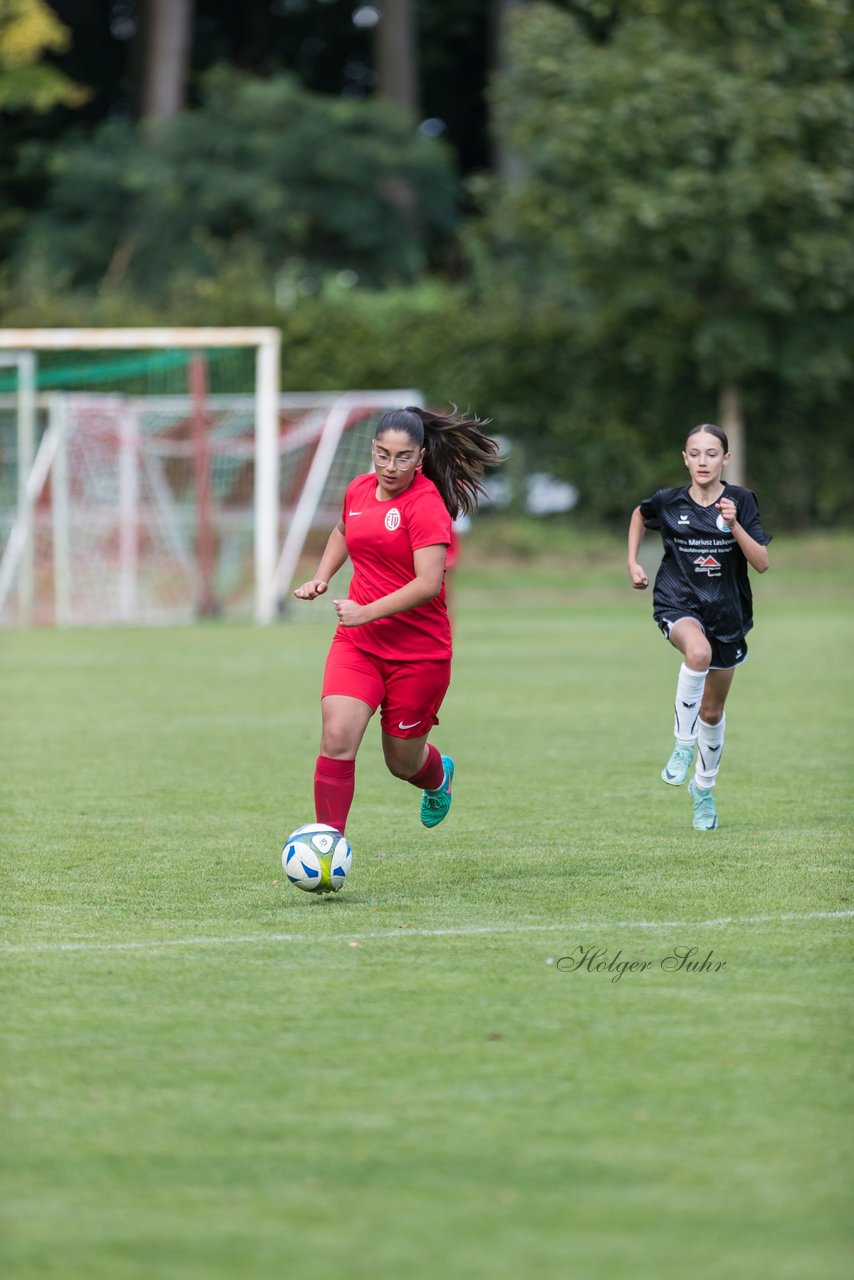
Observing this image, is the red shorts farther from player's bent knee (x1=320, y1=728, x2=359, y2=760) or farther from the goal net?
the goal net

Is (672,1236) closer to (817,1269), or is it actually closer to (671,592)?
(817,1269)

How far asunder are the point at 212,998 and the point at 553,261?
2868 cm

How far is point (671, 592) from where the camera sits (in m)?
8.87

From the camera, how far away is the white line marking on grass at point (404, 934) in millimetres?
6125

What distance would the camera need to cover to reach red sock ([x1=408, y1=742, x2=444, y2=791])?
7.82m

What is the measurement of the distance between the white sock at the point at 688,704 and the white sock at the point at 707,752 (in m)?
0.13

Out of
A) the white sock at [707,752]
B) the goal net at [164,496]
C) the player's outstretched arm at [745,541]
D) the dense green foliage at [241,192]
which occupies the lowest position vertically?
the goal net at [164,496]

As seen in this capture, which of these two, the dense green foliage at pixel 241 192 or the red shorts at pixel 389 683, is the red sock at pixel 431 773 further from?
the dense green foliage at pixel 241 192

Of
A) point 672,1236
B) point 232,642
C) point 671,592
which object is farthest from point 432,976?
point 232,642

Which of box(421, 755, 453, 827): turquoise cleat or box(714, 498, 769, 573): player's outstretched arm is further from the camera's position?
box(714, 498, 769, 573): player's outstretched arm

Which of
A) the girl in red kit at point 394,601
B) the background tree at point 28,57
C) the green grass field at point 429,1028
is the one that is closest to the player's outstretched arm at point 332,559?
the girl in red kit at point 394,601

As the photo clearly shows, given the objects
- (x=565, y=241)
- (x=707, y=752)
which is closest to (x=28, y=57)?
(x=565, y=241)

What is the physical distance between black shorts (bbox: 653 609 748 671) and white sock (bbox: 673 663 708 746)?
22 cm

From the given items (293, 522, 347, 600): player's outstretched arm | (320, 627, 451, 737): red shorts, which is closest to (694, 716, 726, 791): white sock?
(320, 627, 451, 737): red shorts
